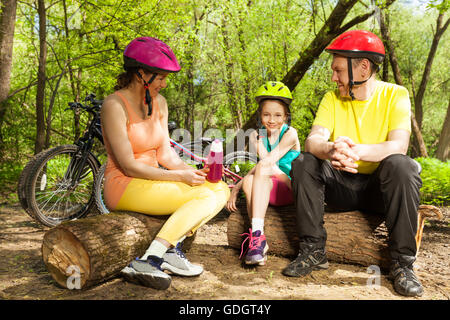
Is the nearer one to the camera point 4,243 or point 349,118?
point 349,118

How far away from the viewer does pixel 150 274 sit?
2506 millimetres

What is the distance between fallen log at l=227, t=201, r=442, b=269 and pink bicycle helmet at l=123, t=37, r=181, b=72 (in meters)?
1.49

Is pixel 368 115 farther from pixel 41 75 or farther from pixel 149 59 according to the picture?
pixel 41 75

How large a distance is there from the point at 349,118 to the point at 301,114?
10.9 meters

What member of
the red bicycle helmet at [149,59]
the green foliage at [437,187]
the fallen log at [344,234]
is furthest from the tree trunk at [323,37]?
the red bicycle helmet at [149,59]

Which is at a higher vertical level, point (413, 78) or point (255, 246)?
point (413, 78)

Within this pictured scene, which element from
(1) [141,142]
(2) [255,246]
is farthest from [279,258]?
(1) [141,142]

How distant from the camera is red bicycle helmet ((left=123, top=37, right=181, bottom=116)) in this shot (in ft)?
9.14

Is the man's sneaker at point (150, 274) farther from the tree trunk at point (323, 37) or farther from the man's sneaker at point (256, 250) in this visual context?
the tree trunk at point (323, 37)

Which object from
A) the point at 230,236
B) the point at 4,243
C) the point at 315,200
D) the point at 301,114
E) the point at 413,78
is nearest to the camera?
the point at 315,200

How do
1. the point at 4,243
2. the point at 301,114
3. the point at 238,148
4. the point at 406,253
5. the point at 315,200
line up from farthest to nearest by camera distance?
A: the point at 301,114 → the point at 238,148 → the point at 4,243 → the point at 315,200 → the point at 406,253

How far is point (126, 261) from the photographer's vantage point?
107 inches

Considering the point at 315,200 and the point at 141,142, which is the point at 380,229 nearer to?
the point at 315,200
